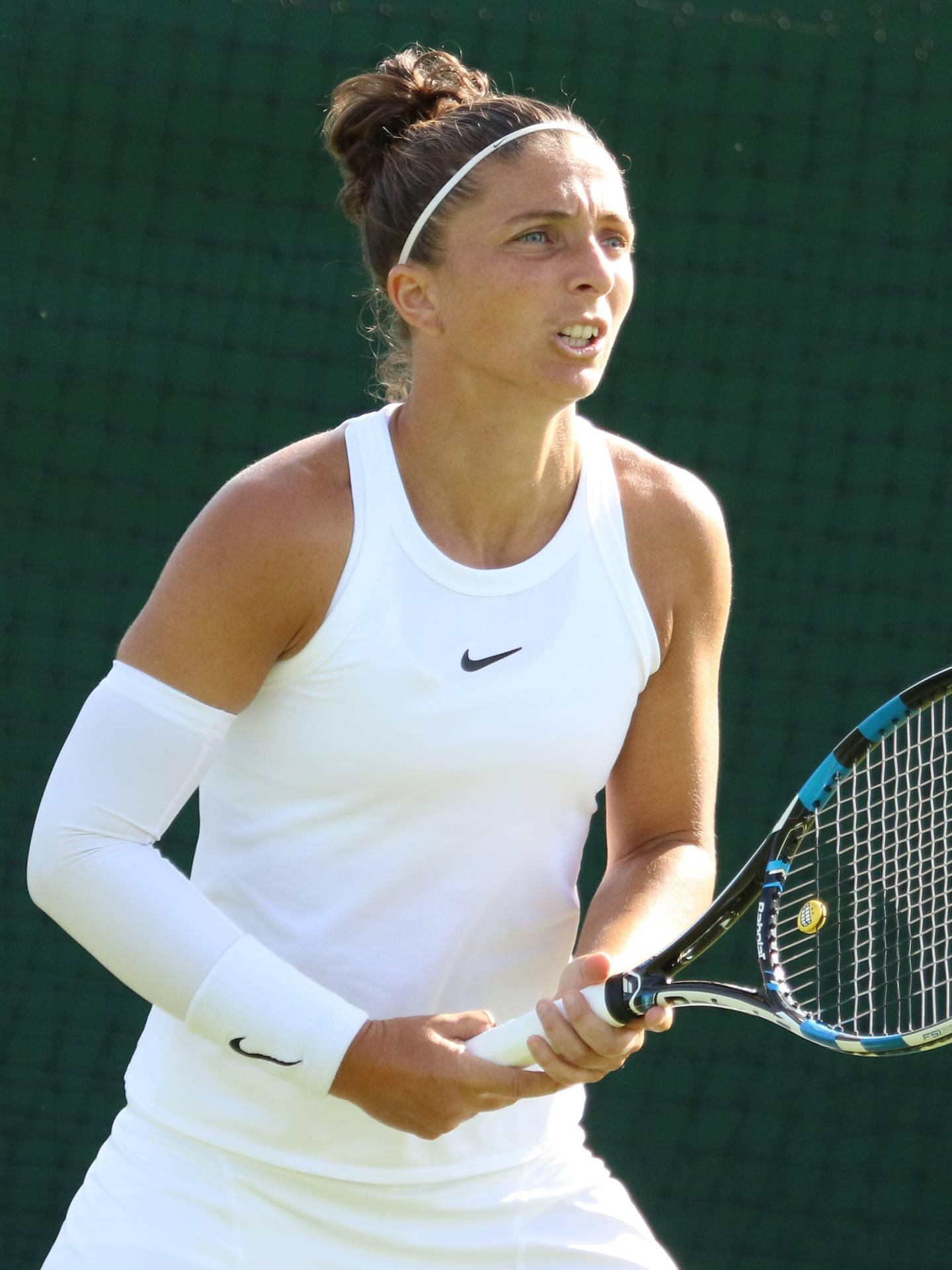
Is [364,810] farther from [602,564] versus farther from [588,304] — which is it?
[588,304]

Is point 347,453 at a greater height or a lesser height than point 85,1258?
greater

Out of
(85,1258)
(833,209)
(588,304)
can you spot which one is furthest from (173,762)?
(833,209)

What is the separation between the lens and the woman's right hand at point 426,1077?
154 centimetres

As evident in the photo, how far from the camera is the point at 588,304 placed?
165 centimetres

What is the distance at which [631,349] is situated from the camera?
11.4ft

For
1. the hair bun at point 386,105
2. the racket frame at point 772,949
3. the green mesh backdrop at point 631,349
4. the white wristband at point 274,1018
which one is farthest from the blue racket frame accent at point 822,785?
the green mesh backdrop at point 631,349

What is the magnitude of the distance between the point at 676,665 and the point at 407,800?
0.33 metres

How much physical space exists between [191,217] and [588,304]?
1.94 m

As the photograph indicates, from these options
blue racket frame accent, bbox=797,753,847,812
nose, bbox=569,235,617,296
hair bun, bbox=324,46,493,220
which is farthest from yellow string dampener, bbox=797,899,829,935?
hair bun, bbox=324,46,493,220

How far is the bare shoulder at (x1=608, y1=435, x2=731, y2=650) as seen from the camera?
5.79 ft

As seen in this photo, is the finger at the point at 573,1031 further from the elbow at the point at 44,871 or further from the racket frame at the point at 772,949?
the elbow at the point at 44,871

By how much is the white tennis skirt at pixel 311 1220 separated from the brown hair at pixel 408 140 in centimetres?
88

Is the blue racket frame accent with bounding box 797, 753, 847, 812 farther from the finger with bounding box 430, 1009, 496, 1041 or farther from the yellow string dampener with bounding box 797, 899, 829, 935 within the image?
the finger with bounding box 430, 1009, 496, 1041

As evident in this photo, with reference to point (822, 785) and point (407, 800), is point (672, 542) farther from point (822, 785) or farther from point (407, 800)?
point (407, 800)
